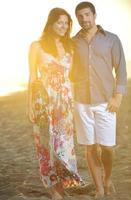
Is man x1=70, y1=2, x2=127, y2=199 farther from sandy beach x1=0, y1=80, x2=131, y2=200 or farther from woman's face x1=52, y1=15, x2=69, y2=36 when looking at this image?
sandy beach x1=0, y1=80, x2=131, y2=200

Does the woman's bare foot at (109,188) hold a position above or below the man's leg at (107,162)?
below

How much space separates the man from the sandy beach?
2.80 feet

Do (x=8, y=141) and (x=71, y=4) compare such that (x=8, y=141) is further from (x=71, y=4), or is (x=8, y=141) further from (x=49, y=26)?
(x=71, y=4)

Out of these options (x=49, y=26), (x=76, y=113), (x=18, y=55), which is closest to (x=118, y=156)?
(x=76, y=113)

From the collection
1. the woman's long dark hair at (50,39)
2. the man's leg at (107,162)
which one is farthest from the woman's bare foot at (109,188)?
the woman's long dark hair at (50,39)

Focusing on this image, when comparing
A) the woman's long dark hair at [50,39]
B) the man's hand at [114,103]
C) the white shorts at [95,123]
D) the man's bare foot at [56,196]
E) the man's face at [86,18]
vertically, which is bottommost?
the man's bare foot at [56,196]

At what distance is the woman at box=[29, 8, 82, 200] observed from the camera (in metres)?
6.98

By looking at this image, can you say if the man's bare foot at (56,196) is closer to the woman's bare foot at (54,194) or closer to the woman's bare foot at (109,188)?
the woman's bare foot at (54,194)

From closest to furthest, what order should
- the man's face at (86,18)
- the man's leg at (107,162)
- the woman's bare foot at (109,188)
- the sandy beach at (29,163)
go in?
the man's face at (86,18), the man's leg at (107,162), the woman's bare foot at (109,188), the sandy beach at (29,163)

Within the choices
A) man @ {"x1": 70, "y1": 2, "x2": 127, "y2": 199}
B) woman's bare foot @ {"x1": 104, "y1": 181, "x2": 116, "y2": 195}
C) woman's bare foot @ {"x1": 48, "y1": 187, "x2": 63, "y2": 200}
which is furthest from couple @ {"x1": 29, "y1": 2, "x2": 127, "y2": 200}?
woman's bare foot @ {"x1": 104, "y1": 181, "x2": 116, "y2": 195}

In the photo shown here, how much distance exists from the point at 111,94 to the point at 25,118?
711 cm

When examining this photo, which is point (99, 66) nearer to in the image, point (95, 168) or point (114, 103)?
point (114, 103)

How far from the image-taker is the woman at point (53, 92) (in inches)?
275

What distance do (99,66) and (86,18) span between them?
56 centimetres
